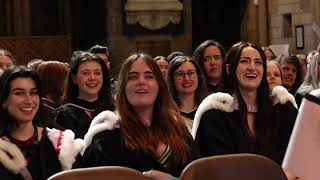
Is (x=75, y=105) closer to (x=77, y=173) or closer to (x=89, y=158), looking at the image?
(x=89, y=158)

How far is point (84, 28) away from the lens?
13.0 metres

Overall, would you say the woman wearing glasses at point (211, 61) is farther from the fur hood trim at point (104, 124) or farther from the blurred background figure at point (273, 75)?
the fur hood trim at point (104, 124)

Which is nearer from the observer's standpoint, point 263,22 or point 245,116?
point 245,116

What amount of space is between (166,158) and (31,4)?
34.6ft

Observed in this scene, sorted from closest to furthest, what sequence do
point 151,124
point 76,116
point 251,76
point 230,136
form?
point 151,124
point 230,136
point 251,76
point 76,116

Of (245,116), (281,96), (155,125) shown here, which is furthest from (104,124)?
(281,96)

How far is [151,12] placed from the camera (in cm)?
1095

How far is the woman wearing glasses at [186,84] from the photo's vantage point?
4445 millimetres

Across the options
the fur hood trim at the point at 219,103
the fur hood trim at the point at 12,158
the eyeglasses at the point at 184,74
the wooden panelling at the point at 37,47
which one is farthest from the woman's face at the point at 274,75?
the wooden panelling at the point at 37,47

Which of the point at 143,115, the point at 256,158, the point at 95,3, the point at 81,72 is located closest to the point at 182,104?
the point at 81,72

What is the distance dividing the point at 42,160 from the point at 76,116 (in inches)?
49.6

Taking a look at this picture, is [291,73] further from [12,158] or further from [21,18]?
[21,18]

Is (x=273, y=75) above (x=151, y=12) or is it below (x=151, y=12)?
below

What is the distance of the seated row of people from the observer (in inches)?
116
